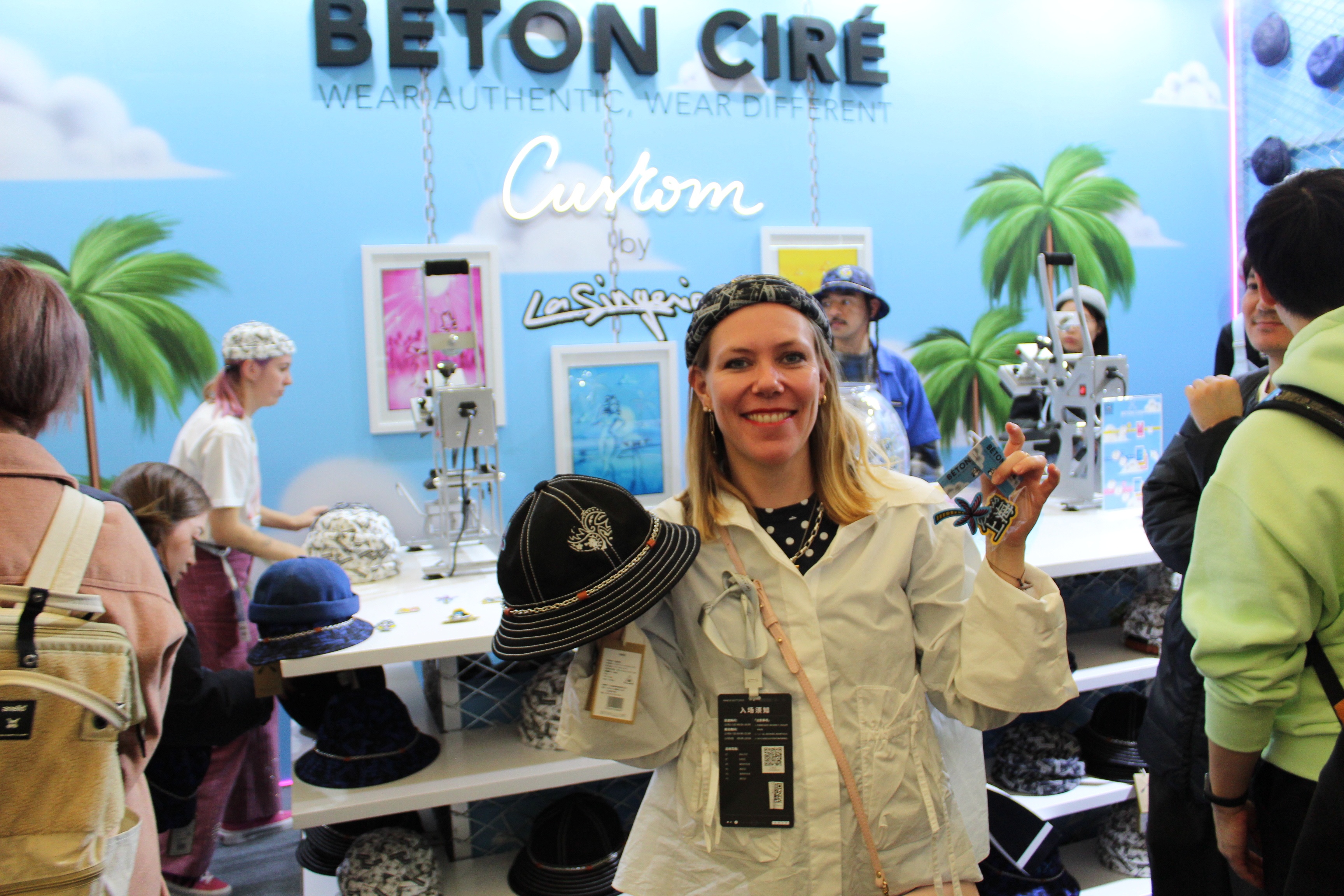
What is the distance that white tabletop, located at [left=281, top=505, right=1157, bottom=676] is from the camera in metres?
2.09

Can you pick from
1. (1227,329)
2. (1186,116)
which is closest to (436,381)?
(1227,329)

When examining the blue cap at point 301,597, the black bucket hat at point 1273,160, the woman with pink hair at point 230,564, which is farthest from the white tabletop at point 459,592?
the black bucket hat at point 1273,160

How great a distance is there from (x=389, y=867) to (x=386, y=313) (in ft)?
8.23

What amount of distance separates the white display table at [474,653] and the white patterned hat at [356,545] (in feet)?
0.19

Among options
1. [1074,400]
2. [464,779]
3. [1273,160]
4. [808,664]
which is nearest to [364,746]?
[464,779]

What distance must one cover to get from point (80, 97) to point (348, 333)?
133 centimetres

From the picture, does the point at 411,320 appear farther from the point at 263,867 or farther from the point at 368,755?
the point at 368,755

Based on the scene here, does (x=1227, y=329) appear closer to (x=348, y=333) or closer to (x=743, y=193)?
(x=743, y=193)

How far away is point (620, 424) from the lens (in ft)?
14.4

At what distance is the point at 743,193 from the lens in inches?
180

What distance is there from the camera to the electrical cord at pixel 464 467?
2883 mm

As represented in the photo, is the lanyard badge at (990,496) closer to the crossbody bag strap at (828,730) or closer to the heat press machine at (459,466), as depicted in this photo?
the crossbody bag strap at (828,730)

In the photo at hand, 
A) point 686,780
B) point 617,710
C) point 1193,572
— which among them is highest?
point 1193,572

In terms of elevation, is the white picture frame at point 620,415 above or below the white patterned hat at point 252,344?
below
